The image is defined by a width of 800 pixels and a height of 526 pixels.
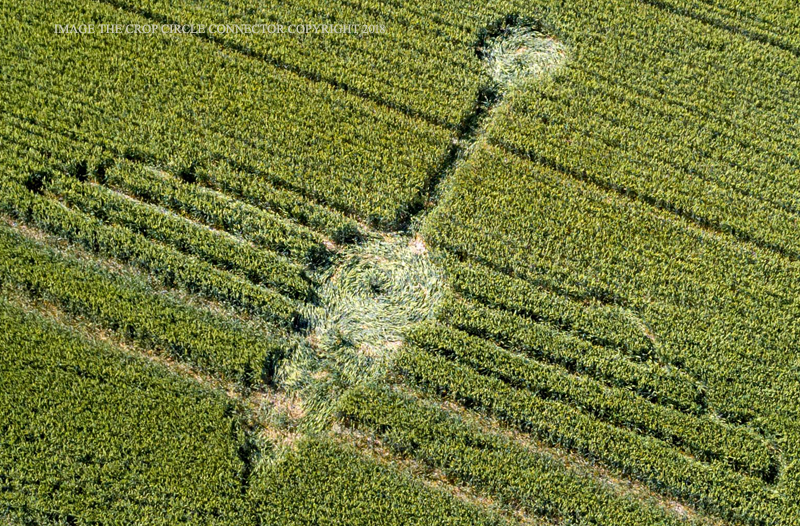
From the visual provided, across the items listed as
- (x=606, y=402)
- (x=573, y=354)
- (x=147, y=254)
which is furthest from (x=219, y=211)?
(x=606, y=402)

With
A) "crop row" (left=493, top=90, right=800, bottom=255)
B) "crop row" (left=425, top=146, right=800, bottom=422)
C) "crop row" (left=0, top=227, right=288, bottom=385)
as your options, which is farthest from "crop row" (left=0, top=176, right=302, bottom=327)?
"crop row" (left=493, top=90, right=800, bottom=255)

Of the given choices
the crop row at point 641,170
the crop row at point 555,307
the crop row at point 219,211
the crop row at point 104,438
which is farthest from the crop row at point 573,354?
the crop row at point 104,438

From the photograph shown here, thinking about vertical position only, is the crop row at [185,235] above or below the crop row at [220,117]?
below

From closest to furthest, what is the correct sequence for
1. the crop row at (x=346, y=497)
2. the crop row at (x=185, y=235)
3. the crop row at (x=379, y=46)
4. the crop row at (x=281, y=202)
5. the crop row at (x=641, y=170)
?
the crop row at (x=346, y=497) → the crop row at (x=185, y=235) → the crop row at (x=281, y=202) → the crop row at (x=641, y=170) → the crop row at (x=379, y=46)

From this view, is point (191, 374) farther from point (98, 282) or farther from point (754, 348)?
point (754, 348)

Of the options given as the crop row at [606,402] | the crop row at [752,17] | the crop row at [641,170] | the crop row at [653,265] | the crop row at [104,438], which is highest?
the crop row at [752,17]

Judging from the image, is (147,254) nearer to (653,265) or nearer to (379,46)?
(379,46)

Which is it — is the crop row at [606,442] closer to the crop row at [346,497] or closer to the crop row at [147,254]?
the crop row at [346,497]
